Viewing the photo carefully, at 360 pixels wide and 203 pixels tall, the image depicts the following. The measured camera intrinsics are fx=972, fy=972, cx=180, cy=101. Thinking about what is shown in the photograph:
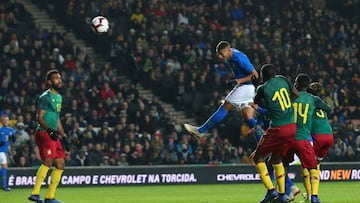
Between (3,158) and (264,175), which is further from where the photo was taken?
(3,158)

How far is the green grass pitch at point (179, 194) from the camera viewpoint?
62.4 feet

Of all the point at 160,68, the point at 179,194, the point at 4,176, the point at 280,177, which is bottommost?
the point at 4,176

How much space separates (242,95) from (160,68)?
15.2 m

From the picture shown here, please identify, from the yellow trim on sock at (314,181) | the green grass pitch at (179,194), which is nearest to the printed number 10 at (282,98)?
the yellow trim on sock at (314,181)

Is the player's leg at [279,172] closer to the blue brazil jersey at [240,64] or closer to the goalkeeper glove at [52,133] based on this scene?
the blue brazil jersey at [240,64]

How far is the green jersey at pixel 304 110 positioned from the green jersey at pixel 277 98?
22.3 inches

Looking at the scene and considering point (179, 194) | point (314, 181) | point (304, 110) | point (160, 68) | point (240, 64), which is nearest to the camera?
point (314, 181)

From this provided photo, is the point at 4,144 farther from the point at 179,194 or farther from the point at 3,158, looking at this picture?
the point at 179,194

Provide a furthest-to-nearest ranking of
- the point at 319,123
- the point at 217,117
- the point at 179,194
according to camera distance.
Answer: the point at 179,194 → the point at 319,123 → the point at 217,117

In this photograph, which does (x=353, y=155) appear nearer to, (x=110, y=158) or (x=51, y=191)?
(x=110, y=158)

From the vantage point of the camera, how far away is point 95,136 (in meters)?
28.0

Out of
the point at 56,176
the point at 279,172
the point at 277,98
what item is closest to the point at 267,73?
the point at 277,98

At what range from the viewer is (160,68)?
105ft

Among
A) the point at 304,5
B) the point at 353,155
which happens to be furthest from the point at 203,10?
the point at 353,155
